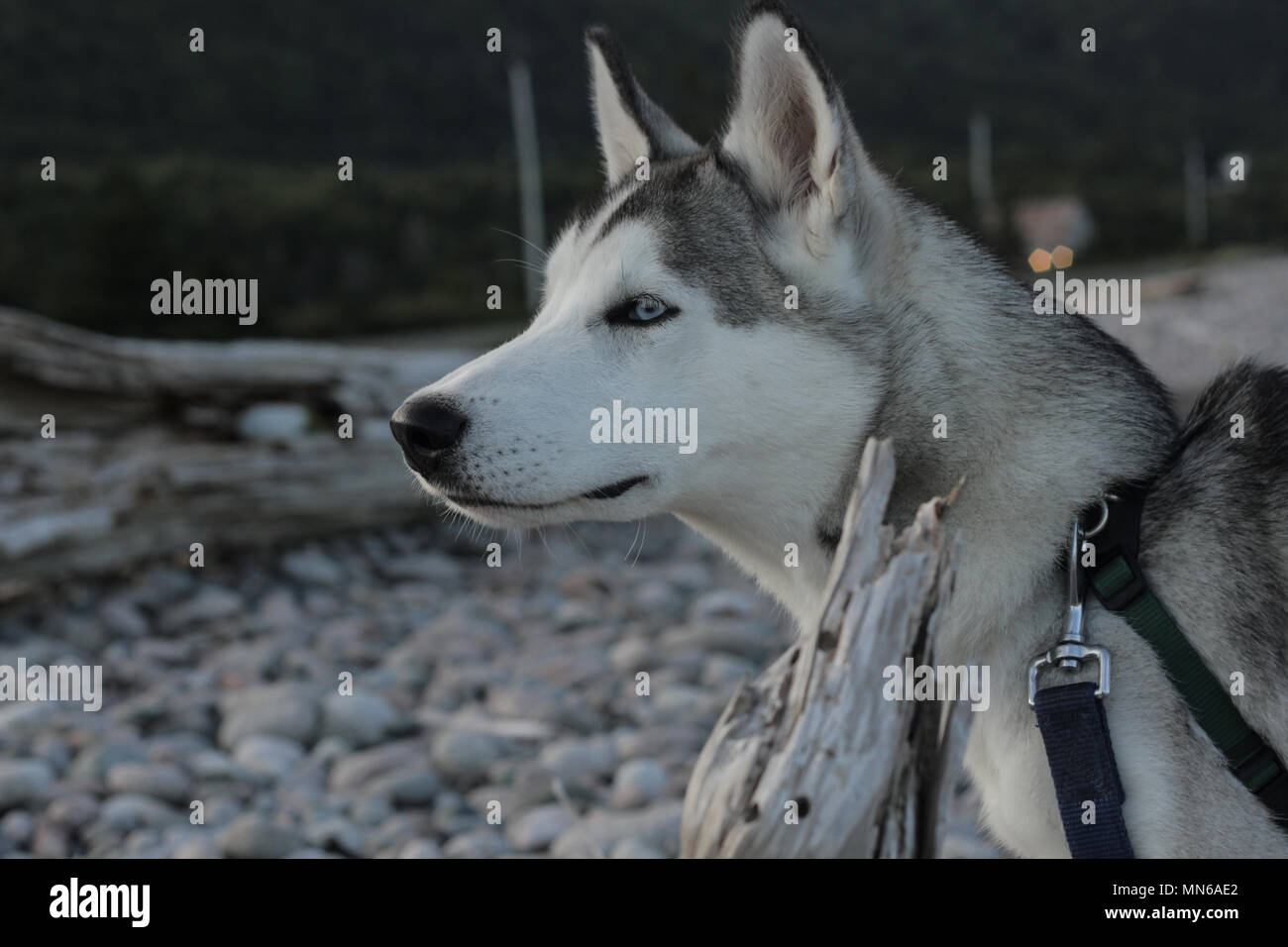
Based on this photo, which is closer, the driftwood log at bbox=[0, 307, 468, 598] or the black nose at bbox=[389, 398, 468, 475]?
the black nose at bbox=[389, 398, 468, 475]

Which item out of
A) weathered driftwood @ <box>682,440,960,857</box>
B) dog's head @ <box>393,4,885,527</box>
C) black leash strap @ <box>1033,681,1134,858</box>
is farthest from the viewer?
dog's head @ <box>393,4,885,527</box>

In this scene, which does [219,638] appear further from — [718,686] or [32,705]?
[718,686]

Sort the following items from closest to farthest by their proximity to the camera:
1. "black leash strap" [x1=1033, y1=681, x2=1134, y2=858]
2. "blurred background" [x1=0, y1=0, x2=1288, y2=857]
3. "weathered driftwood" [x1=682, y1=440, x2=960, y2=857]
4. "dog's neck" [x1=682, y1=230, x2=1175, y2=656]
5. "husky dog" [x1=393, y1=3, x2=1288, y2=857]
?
1. "weathered driftwood" [x1=682, y1=440, x2=960, y2=857]
2. "black leash strap" [x1=1033, y1=681, x2=1134, y2=858]
3. "husky dog" [x1=393, y1=3, x2=1288, y2=857]
4. "dog's neck" [x1=682, y1=230, x2=1175, y2=656]
5. "blurred background" [x1=0, y1=0, x2=1288, y2=857]

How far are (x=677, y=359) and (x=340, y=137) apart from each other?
53072mm

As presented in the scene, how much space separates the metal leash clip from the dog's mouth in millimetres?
1010

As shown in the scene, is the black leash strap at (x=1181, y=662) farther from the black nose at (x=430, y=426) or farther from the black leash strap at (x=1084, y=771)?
the black nose at (x=430, y=426)

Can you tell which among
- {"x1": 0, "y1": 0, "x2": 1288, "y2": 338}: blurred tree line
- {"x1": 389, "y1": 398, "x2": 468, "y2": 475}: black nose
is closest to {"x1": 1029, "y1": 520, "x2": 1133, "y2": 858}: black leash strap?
{"x1": 389, "y1": 398, "x2": 468, "y2": 475}: black nose

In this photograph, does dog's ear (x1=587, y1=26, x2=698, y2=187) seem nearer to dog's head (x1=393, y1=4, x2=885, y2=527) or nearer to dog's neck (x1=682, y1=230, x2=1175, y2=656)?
dog's head (x1=393, y1=4, x2=885, y2=527)

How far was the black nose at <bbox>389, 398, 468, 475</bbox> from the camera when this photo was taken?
2.89 meters

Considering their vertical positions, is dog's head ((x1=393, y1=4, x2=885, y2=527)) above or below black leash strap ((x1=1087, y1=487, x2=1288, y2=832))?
above

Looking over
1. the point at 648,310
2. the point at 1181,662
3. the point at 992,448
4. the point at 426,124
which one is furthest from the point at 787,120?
the point at 426,124

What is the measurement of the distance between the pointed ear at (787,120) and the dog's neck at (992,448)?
16.6 inches

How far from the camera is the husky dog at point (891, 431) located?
262cm

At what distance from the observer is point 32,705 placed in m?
5.45
